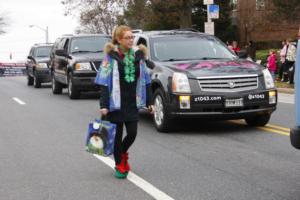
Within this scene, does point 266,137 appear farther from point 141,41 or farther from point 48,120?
point 48,120

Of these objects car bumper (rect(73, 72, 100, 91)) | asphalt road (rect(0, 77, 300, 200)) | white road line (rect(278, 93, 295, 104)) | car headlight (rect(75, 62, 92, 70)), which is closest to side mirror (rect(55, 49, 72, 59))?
car headlight (rect(75, 62, 92, 70))

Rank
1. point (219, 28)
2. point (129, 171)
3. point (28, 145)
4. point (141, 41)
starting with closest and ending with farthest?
point (129, 171) → point (28, 145) → point (141, 41) → point (219, 28)

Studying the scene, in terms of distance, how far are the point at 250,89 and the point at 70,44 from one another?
32.4ft

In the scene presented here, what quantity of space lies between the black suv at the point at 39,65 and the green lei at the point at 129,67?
60.6ft

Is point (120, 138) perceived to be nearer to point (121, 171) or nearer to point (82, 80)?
point (121, 171)

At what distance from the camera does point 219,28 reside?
47.4 metres

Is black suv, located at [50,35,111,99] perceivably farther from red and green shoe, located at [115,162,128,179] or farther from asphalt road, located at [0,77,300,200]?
red and green shoe, located at [115,162,128,179]

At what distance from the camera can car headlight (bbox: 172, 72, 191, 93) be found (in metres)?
9.53

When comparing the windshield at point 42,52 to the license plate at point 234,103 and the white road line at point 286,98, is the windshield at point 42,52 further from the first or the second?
the license plate at point 234,103

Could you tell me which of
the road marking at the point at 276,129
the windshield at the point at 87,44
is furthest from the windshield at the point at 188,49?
the windshield at the point at 87,44

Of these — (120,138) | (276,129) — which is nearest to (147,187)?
(120,138)

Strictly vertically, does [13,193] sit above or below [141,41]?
below

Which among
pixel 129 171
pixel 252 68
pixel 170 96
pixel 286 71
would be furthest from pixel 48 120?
pixel 286 71

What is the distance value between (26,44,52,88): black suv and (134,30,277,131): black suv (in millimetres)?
14898
